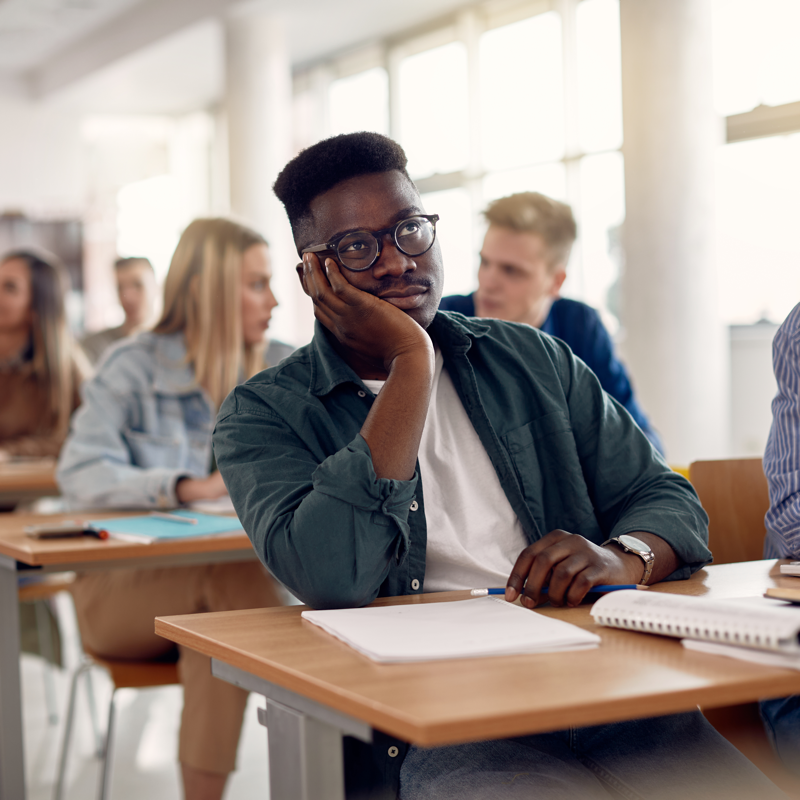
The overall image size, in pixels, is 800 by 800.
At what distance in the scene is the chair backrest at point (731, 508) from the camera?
186 cm

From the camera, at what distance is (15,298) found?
13.8 ft

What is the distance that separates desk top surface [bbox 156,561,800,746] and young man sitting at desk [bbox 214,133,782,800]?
0.48 ft

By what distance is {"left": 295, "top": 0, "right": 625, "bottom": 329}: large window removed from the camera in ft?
21.4

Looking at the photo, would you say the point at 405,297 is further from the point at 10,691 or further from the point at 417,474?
the point at 10,691

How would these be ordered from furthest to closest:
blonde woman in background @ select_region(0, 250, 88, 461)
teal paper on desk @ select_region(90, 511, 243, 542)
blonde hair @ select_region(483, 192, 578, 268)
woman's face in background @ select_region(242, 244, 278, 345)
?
blonde woman in background @ select_region(0, 250, 88, 461) < blonde hair @ select_region(483, 192, 578, 268) < woman's face in background @ select_region(242, 244, 278, 345) < teal paper on desk @ select_region(90, 511, 243, 542)

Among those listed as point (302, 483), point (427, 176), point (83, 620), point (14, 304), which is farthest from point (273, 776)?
point (427, 176)

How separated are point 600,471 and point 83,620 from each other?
1.37 meters

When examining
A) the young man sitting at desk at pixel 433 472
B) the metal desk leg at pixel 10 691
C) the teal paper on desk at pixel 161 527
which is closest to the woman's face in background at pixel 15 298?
the teal paper on desk at pixel 161 527

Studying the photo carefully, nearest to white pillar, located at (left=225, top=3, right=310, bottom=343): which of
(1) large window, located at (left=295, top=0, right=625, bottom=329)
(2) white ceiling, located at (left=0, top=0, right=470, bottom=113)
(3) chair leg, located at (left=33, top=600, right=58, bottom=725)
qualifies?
(2) white ceiling, located at (left=0, top=0, right=470, bottom=113)

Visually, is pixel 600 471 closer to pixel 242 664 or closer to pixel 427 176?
pixel 242 664

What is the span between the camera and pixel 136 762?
2945mm

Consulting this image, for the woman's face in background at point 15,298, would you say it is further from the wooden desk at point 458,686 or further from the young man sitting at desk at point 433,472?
the wooden desk at point 458,686

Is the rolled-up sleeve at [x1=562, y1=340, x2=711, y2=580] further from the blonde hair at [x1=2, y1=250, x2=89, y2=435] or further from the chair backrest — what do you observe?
the blonde hair at [x1=2, y1=250, x2=89, y2=435]

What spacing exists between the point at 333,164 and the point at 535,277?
62.1 inches
